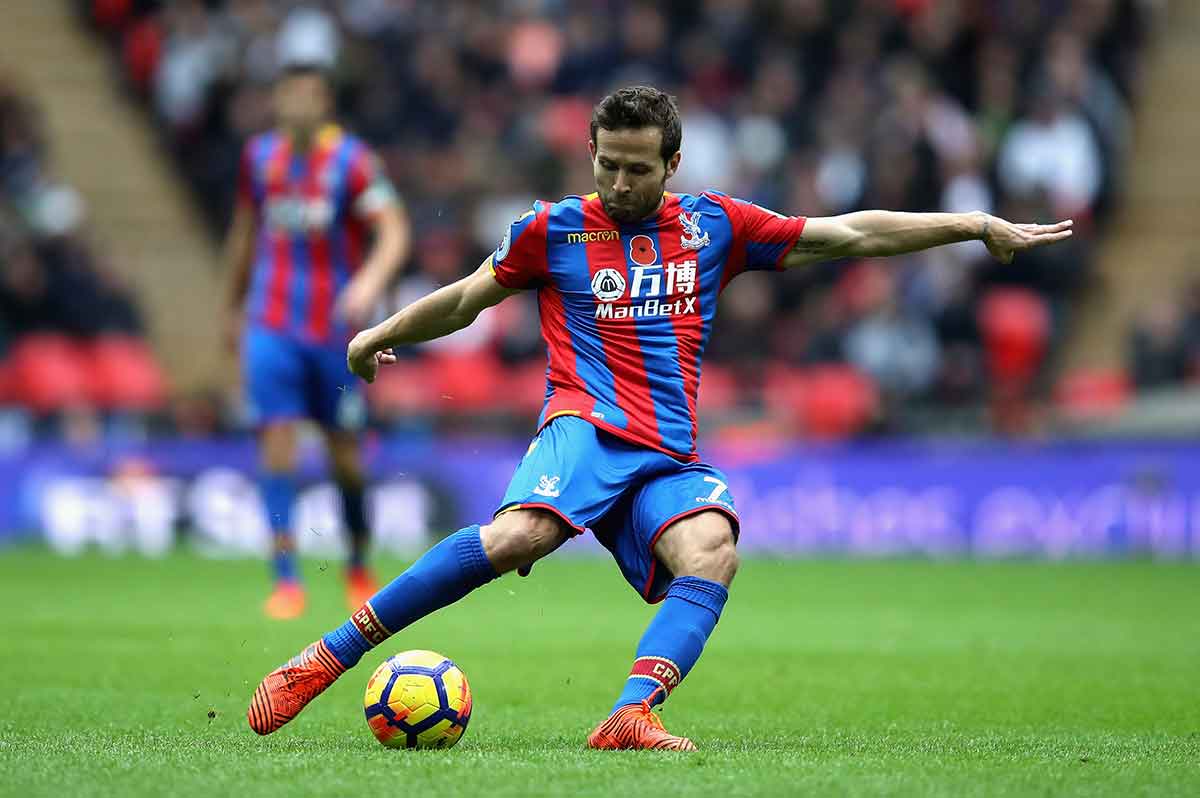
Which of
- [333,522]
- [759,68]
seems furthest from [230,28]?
[333,522]

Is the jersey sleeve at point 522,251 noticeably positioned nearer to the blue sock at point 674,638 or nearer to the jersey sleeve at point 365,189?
the blue sock at point 674,638

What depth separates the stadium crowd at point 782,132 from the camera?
17.2m

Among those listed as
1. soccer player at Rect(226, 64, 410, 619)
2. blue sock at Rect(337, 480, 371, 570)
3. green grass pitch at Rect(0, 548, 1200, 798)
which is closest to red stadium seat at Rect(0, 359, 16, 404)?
green grass pitch at Rect(0, 548, 1200, 798)

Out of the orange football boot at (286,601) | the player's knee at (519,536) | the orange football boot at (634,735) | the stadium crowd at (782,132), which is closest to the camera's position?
the orange football boot at (634,735)

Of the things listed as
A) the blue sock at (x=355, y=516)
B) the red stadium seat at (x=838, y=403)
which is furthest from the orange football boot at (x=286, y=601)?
the red stadium seat at (x=838, y=403)

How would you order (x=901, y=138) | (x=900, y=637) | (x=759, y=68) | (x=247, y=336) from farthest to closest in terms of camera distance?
(x=759, y=68)
(x=901, y=138)
(x=247, y=336)
(x=900, y=637)

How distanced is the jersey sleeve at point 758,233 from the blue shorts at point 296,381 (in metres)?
4.48

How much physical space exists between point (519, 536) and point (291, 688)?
2.71 feet

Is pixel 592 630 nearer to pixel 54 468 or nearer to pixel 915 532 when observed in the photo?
pixel 915 532

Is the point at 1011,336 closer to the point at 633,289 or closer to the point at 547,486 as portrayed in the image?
the point at 633,289

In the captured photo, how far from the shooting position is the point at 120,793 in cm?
454

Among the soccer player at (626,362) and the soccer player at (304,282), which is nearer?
the soccer player at (626,362)

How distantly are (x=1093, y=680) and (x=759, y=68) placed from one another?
1293cm

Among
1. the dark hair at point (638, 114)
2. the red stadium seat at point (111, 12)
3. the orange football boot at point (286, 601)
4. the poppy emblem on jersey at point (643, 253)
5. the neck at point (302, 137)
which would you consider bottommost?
the orange football boot at point (286, 601)
